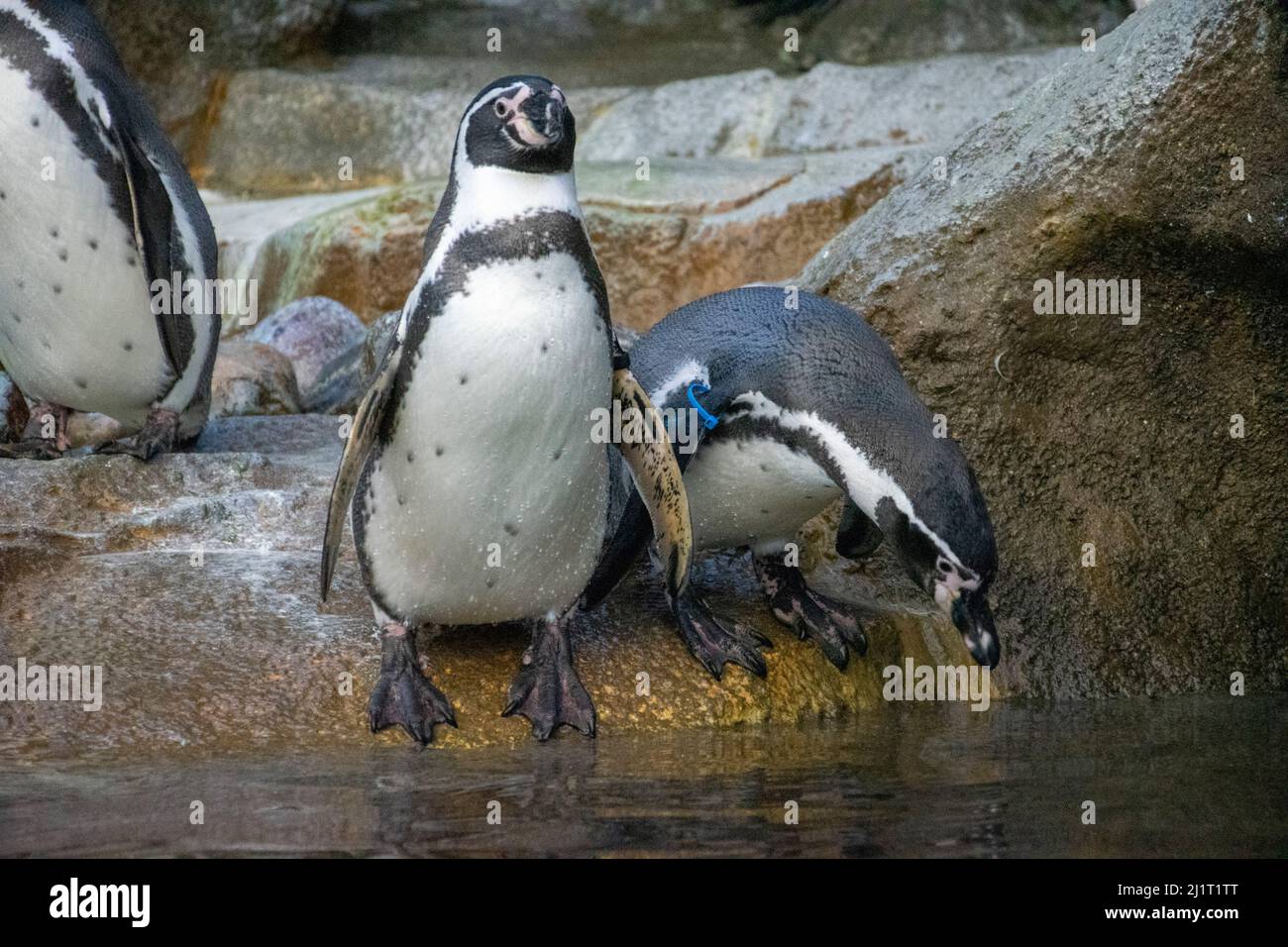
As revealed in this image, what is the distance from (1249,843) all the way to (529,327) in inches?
62.9

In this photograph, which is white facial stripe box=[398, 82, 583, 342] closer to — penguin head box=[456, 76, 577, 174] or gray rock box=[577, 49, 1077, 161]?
penguin head box=[456, 76, 577, 174]

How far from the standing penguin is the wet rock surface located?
30 centimetres

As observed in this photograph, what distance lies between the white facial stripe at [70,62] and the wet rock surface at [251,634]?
0.90m

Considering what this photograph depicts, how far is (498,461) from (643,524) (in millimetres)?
635

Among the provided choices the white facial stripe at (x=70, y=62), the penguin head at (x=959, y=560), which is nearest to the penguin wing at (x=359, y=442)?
the penguin head at (x=959, y=560)

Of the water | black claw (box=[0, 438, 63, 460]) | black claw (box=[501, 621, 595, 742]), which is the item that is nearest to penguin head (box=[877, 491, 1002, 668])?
the water

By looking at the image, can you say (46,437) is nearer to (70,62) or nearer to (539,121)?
(70,62)

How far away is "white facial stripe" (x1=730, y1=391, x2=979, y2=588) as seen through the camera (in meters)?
3.33

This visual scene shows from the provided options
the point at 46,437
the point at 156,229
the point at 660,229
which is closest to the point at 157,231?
the point at 156,229

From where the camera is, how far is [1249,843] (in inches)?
94.9

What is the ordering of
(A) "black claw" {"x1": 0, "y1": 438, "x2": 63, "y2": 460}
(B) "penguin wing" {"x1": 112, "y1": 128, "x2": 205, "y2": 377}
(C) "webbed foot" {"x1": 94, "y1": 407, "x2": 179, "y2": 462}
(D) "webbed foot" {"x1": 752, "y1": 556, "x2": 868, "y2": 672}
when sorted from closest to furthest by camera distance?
(D) "webbed foot" {"x1": 752, "y1": 556, "x2": 868, "y2": 672}, (B) "penguin wing" {"x1": 112, "y1": 128, "x2": 205, "y2": 377}, (C) "webbed foot" {"x1": 94, "y1": 407, "x2": 179, "y2": 462}, (A) "black claw" {"x1": 0, "y1": 438, "x2": 63, "y2": 460}

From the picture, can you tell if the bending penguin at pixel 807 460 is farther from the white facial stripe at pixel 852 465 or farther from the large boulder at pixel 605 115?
the large boulder at pixel 605 115

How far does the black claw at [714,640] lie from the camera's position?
380 centimetres

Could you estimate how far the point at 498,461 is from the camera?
10.9 ft
